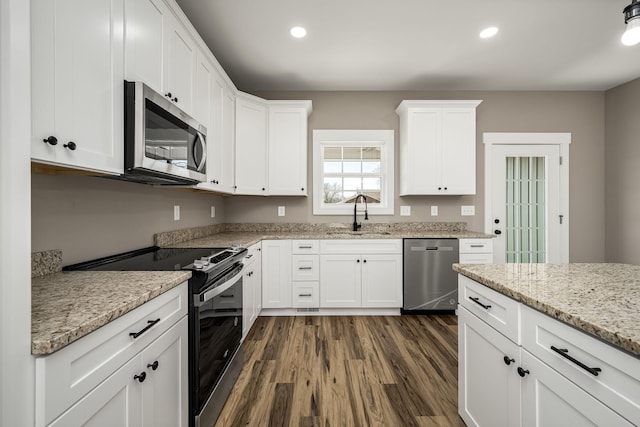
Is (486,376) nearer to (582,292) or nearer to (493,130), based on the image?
(582,292)

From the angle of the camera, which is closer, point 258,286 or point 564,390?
point 564,390

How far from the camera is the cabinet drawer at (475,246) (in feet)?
10.3

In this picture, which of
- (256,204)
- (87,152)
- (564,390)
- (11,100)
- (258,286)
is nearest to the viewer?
(11,100)

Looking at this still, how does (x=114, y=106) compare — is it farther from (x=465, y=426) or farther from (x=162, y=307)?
(x=465, y=426)

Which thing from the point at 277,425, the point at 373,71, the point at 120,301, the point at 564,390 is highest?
the point at 373,71

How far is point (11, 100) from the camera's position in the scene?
2.05 ft

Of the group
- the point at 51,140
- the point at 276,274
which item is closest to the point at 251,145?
the point at 276,274

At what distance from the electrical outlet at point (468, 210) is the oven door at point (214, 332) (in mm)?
2944

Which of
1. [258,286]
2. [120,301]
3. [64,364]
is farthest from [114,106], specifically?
[258,286]

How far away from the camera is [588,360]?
30.5 inches

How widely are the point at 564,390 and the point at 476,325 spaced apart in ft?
1.66

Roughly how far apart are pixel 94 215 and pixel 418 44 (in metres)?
A: 2.90

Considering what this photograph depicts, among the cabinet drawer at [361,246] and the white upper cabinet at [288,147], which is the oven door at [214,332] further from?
the white upper cabinet at [288,147]

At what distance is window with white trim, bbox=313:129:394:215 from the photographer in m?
3.68
